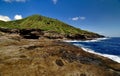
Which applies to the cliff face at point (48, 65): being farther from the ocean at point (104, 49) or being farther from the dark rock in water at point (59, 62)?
the ocean at point (104, 49)

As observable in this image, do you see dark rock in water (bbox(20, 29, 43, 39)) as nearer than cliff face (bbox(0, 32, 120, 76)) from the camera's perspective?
No

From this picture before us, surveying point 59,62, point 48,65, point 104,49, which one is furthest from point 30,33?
point 48,65

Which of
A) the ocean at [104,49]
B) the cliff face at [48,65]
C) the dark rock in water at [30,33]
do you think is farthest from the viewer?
the dark rock in water at [30,33]

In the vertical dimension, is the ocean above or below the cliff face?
below

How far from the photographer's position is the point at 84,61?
12.5m

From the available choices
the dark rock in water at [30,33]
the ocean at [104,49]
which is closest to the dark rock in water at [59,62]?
the ocean at [104,49]

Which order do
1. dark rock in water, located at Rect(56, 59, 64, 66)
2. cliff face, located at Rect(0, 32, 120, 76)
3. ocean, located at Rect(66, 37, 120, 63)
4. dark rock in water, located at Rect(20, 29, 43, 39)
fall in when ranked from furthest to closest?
dark rock in water, located at Rect(20, 29, 43, 39)
ocean, located at Rect(66, 37, 120, 63)
dark rock in water, located at Rect(56, 59, 64, 66)
cliff face, located at Rect(0, 32, 120, 76)

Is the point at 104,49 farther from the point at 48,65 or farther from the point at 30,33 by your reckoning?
the point at 30,33

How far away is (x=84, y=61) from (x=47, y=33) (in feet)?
478

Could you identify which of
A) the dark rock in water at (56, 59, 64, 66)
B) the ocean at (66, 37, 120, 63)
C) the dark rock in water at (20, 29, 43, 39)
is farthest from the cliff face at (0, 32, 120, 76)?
the dark rock in water at (20, 29, 43, 39)

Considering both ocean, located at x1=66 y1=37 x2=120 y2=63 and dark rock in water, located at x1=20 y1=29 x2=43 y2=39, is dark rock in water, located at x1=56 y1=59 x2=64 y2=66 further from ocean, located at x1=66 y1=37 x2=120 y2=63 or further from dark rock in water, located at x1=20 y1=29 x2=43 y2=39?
dark rock in water, located at x1=20 y1=29 x2=43 y2=39

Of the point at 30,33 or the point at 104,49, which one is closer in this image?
the point at 104,49

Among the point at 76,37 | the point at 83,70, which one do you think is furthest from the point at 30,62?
the point at 76,37

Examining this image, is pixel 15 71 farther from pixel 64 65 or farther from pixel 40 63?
pixel 64 65
